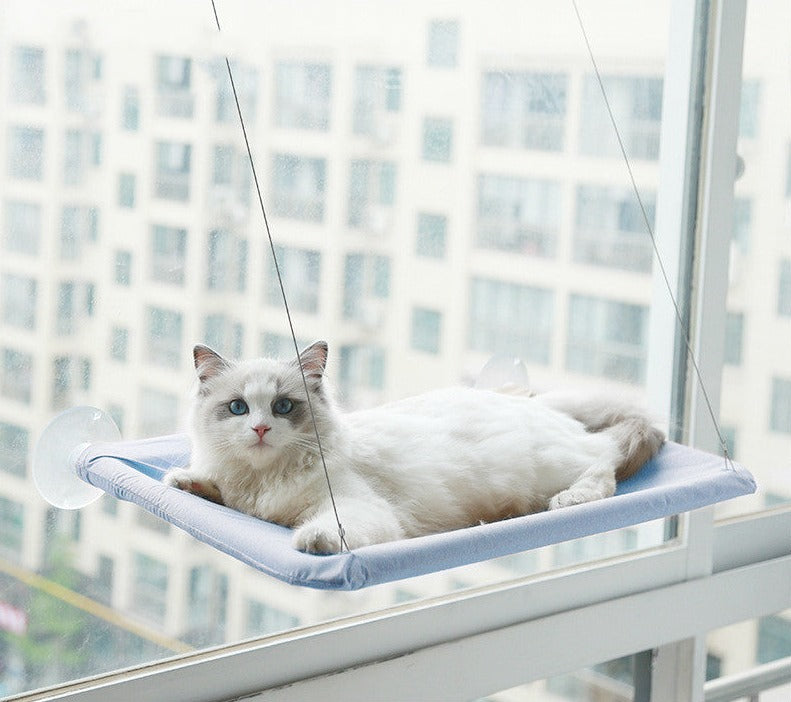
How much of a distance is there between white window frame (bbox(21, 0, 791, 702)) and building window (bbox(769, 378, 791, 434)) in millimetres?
250

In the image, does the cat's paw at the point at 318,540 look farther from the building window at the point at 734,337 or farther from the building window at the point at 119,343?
the building window at the point at 734,337

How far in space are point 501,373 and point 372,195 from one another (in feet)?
1.37

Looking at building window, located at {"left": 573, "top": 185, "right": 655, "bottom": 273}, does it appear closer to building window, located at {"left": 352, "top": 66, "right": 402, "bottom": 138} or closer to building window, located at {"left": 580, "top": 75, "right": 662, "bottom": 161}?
building window, located at {"left": 580, "top": 75, "right": 662, "bottom": 161}

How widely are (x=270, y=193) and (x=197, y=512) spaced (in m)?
0.85

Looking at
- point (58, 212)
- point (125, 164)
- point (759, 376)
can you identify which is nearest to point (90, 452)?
point (58, 212)

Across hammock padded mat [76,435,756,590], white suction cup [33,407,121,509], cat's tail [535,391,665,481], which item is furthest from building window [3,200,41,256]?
cat's tail [535,391,665,481]

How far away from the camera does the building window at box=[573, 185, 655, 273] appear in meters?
2.22

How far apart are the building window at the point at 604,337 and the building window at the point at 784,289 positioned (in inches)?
16.2

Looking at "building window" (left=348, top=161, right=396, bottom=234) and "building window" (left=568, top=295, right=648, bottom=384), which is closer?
"building window" (left=348, top=161, right=396, bottom=234)

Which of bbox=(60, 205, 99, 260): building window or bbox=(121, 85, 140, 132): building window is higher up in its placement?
bbox=(121, 85, 140, 132): building window

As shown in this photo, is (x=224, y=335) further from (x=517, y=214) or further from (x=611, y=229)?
(x=611, y=229)

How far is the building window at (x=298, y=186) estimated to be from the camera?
6.02 ft

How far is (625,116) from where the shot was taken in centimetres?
216

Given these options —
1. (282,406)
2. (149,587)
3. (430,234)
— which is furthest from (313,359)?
(430,234)
